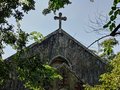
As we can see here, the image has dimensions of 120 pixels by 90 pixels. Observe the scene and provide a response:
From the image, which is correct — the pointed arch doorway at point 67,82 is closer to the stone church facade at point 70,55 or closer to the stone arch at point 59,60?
the stone church facade at point 70,55

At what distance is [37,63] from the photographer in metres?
11.5

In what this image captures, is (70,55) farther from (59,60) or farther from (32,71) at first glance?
(32,71)

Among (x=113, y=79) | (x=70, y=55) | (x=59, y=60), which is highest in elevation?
(x=70, y=55)

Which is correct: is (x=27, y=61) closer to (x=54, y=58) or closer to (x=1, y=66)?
(x=1, y=66)

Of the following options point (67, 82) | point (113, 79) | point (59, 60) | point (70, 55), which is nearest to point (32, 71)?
point (113, 79)

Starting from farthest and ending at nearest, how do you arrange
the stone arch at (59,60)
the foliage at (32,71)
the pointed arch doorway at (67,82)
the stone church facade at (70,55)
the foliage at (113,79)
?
the stone arch at (59,60) → the stone church facade at (70,55) → the pointed arch doorway at (67,82) → the foliage at (32,71) → the foliage at (113,79)

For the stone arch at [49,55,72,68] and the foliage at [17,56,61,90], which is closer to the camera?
the foliage at [17,56,61,90]

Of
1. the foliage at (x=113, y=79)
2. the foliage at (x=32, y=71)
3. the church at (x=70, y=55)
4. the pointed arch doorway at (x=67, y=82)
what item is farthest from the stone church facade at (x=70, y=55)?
the foliage at (x=113, y=79)

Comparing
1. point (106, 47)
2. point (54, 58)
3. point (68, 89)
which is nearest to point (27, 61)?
point (68, 89)

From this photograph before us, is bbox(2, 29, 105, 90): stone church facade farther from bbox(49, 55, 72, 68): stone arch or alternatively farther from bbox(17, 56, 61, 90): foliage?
bbox(17, 56, 61, 90): foliage

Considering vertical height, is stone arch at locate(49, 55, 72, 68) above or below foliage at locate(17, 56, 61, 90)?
above

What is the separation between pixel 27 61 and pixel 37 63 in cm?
36

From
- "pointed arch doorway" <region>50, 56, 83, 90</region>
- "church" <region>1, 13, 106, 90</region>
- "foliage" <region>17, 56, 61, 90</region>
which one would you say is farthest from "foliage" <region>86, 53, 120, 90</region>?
"church" <region>1, 13, 106, 90</region>

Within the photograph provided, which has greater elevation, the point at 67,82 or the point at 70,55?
the point at 70,55
